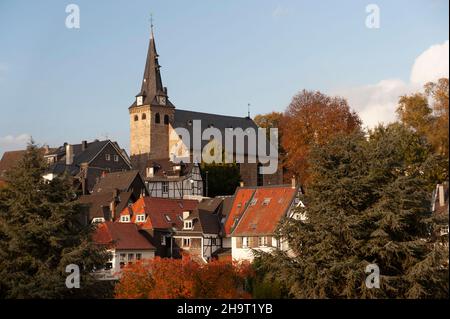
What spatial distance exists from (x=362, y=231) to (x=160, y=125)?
2687 inches

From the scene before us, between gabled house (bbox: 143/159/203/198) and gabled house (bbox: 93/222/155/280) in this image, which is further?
gabled house (bbox: 143/159/203/198)

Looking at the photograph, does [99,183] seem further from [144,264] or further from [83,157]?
[144,264]

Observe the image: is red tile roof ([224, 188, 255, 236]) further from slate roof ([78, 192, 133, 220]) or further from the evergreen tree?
the evergreen tree

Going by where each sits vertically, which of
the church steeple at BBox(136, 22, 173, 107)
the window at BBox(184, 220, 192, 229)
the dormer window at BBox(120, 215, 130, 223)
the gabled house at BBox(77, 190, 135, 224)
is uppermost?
the church steeple at BBox(136, 22, 173, 107)

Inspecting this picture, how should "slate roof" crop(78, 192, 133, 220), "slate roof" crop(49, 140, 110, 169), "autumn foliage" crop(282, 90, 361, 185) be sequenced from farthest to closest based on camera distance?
"slate roof" crop(49, 140, 110, 169), "autumn foliage" crop(282, 90, 361, 185), "slate roof" crop(78, 192, 133, 220)

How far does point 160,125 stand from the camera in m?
101

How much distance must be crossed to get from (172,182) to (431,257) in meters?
46.7

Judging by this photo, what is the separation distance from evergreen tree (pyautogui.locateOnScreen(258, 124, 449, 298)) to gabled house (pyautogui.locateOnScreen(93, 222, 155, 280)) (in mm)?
18397

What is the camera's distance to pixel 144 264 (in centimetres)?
4241

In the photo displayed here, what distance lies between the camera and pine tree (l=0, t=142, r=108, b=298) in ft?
116

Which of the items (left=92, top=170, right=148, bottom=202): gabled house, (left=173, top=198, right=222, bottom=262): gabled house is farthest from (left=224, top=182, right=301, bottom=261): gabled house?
(left=92, top=170, right=148, bottom=202): gabled house

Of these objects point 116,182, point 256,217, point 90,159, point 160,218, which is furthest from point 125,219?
point 90,159

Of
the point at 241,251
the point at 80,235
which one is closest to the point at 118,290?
the point at 80,235

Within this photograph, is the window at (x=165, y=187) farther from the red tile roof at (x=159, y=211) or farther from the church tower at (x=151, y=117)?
the church tower at (x=151, y=117)
